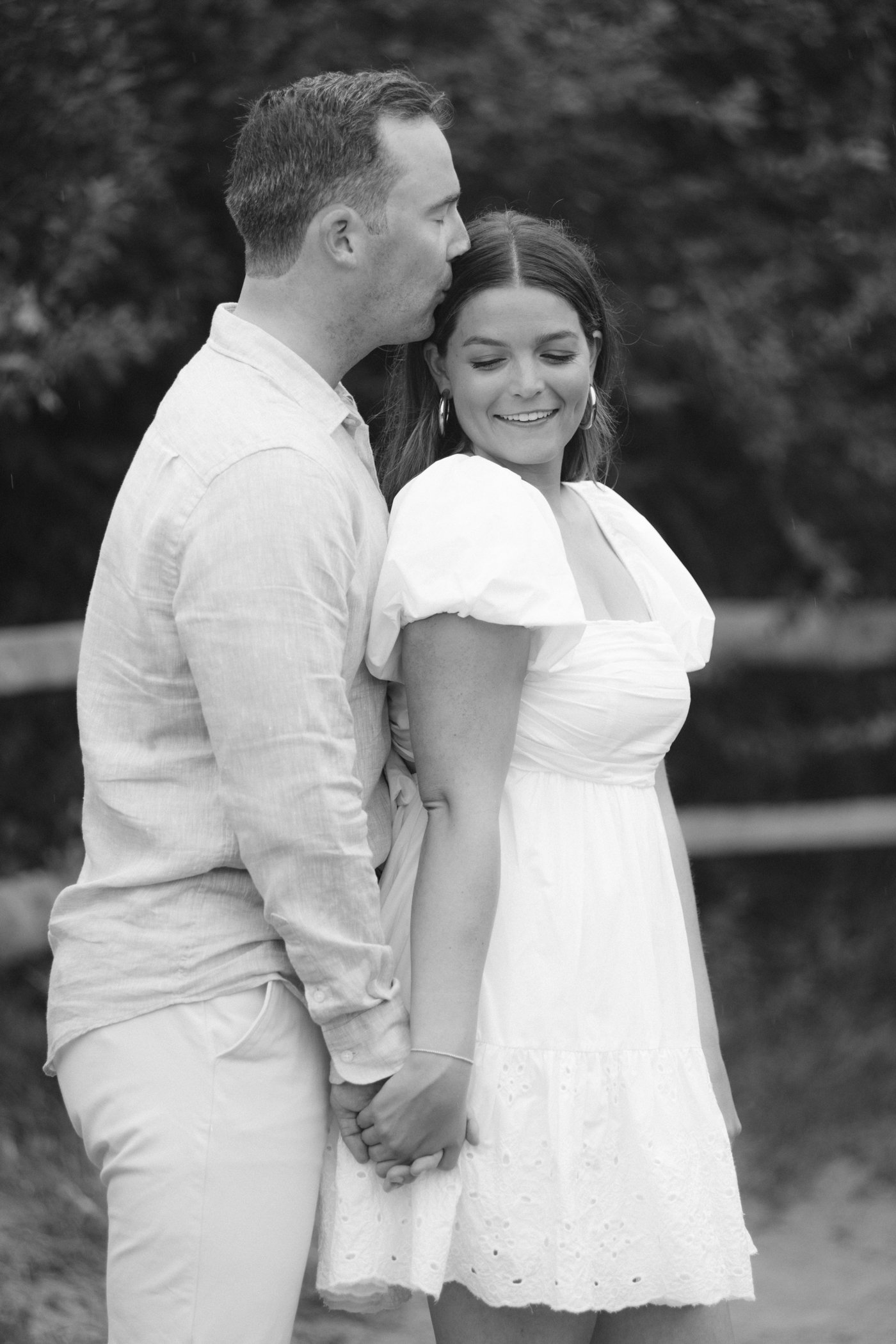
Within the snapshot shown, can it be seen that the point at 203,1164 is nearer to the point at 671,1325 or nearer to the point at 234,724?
the point at 234,724

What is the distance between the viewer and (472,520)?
2.02 m

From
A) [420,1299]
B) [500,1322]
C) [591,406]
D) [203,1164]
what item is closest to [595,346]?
[591,406]

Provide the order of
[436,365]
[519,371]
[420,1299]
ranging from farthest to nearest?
[420,1299] → [436,365] → [519,371]

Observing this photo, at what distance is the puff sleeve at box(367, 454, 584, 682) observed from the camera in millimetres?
1956

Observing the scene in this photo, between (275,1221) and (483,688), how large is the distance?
2.37ft

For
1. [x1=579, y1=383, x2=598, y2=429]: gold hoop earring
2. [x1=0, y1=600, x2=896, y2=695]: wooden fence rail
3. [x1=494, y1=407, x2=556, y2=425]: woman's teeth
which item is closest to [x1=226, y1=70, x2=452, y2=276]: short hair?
[x1=494, y1=407, x2=556, y2=425]: woman's teeth

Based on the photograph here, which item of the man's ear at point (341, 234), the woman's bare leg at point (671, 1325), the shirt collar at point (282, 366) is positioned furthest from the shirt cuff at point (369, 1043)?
the man's ear at point (341, 234)

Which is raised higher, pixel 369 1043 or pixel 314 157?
pixel 314 157

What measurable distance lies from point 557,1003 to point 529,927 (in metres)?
0.11

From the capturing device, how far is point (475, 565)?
1.97 metres

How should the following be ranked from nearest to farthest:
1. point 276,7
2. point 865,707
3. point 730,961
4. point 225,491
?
point 225,491, point 276,7, point 730,961, point 865,707

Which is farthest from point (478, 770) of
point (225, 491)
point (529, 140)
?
point (529, 140)

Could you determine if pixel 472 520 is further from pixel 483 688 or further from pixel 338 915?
pixel 338 915

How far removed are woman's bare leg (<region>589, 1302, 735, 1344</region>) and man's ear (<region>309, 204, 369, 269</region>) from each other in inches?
58.3
